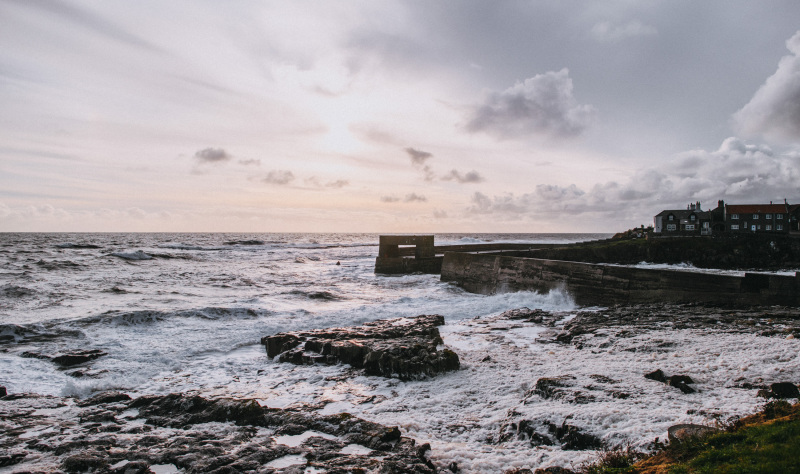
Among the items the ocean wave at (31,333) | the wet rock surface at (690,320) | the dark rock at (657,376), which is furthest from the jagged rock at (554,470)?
the ocean wave at (31,333)

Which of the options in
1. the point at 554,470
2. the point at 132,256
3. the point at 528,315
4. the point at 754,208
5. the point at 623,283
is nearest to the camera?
the point at 554,470

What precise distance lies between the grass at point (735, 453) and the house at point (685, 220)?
184ft

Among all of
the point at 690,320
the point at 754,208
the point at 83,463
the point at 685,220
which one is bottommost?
the point at 83,463

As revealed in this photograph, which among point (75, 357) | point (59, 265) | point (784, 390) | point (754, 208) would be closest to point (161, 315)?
point (75, 357)

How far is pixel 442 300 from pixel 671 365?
973 centimetres

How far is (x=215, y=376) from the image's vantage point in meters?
7.23

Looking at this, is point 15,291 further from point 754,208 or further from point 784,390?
point 754,208

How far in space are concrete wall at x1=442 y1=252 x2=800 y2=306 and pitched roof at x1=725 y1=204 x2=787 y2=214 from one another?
1941 inches

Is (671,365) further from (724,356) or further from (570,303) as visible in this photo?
(570,303)

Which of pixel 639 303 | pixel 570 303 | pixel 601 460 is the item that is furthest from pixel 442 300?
pixel 601 460

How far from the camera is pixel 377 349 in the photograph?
729 centimetres

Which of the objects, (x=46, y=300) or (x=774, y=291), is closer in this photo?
(x=774, y=291)

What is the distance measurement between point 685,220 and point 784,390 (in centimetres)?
5740

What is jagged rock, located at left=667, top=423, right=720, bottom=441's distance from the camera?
11.2 ft
